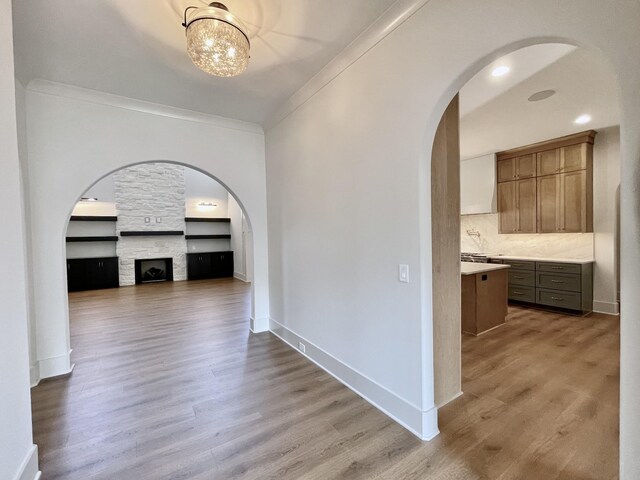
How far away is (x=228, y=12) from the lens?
1.79 metres

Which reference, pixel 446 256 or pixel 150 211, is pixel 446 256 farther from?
pixel 150 211

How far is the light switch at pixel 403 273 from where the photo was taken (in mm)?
1938

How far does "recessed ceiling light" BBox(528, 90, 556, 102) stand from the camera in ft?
9.95

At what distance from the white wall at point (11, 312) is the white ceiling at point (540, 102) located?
3.31 meters

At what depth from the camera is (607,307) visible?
4508 mm

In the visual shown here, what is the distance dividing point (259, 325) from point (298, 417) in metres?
1.99

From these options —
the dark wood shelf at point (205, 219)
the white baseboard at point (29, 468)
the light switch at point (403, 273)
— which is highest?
the dark wood shelf at point (205, 219)

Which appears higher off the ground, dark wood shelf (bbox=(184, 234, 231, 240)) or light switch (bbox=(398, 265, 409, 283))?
dark wood shelf (bbox=(184, 234, 231, 240))

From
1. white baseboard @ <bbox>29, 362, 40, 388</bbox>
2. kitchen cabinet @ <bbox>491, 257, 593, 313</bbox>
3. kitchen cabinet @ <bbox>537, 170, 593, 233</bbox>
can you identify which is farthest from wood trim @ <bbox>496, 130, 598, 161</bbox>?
white baseboard @ <bbox>29, 362, 40, 388</bbox>

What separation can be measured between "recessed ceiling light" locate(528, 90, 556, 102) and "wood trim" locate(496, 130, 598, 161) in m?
2.04

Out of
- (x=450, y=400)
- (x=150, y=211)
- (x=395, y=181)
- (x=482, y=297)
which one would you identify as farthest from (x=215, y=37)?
(x=150, y=211)

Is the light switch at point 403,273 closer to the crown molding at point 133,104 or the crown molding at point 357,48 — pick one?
the crown molding at point 357,48

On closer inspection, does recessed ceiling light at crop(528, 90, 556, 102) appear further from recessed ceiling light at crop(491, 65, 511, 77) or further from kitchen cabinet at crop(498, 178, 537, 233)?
kitchen cabinet at crop(498, 178, 537, 233)

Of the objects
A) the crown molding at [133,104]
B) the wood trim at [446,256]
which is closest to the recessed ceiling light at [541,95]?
the wood trim at [446,256]
